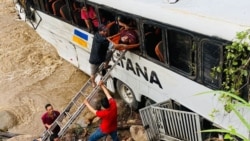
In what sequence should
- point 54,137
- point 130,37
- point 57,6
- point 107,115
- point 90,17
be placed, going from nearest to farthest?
1. point 107,115
2. point 130,37
3. point 54,137
4. point 90,17
5. point 57,6

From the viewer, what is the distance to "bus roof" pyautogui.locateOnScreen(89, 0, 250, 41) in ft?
17.0

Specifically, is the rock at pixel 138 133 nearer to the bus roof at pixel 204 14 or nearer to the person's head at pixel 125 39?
the person's head at pixel 125 39

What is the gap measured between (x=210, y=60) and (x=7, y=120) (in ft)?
19.8

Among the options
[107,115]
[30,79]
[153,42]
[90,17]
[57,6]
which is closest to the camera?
[107,115]

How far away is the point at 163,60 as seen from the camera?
6.87 metres

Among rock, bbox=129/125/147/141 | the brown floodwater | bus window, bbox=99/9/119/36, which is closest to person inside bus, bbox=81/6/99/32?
bus window, bbox=99/9/119/36

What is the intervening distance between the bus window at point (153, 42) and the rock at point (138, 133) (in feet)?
4.92

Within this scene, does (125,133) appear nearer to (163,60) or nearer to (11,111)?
(163,60)

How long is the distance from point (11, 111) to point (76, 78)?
6.66 ft

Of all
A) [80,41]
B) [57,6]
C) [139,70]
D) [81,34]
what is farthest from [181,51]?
[57,6]

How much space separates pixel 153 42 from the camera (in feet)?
23.5

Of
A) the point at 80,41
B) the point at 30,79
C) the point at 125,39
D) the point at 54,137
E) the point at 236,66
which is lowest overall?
the point at 30,79

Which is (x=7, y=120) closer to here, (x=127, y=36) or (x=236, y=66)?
(x=127, y=36)

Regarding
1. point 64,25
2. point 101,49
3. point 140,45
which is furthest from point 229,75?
point 64,25
